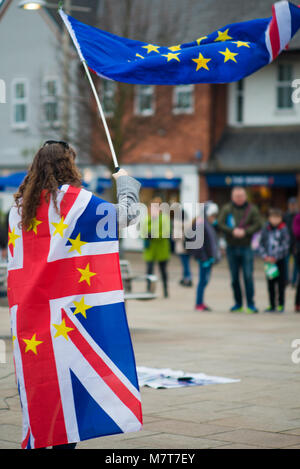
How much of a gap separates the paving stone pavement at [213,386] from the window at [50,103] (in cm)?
2180

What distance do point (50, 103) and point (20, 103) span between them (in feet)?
10.9

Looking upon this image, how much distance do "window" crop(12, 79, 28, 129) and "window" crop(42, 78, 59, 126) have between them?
7.60 feet

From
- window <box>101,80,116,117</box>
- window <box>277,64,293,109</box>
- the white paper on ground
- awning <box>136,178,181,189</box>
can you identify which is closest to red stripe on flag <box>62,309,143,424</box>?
the white paper on ground

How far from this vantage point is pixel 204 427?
638cm

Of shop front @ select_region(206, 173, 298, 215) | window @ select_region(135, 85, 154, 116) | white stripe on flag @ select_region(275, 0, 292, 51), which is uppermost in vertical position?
window @ select_region(135, 85, 154, 116)

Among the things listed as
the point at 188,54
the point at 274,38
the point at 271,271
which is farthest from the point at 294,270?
the point at 188,54

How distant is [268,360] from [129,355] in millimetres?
4554

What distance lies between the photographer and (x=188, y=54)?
7172 millimetres

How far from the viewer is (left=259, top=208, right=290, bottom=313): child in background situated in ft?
49.6

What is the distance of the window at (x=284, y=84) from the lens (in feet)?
114

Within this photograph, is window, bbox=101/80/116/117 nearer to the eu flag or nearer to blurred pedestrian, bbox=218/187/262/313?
blurred pedestrian, bbox=218/187/262/313

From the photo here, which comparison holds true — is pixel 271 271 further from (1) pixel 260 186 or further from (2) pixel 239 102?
(2) pixel 239 102

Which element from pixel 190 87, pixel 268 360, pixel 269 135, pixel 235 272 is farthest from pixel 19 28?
pixel 268 360

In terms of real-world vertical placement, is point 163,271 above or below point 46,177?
below
